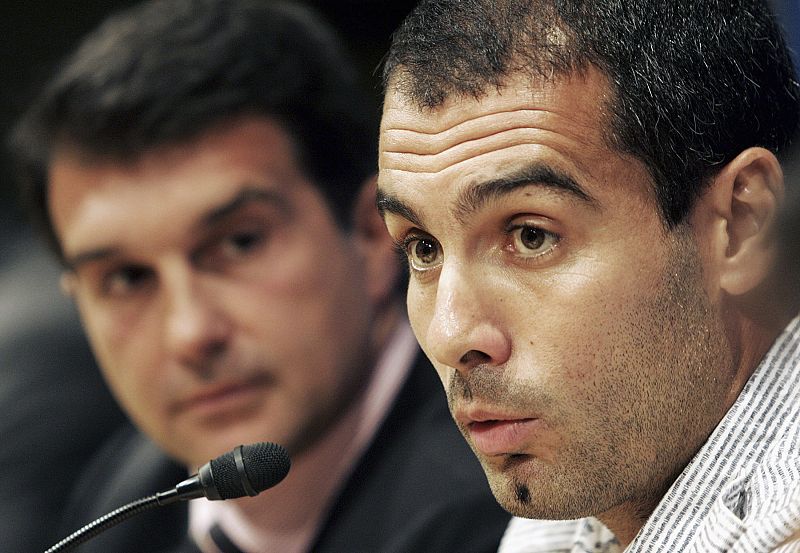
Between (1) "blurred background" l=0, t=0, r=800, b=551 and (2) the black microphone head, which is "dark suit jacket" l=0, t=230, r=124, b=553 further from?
(2) the black microphone head

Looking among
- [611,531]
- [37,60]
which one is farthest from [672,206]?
[37,60]

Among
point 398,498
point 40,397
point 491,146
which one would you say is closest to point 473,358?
point 491,146

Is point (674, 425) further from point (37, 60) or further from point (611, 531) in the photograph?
point (37, 60)

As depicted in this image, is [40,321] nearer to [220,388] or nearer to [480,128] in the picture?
[220,388]

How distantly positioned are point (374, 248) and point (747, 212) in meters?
1.46

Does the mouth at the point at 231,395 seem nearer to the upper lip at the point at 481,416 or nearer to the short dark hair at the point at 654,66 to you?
the upper lip at the point at 481,416

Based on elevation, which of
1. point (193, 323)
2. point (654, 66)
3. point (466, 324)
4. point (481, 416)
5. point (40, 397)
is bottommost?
point (40, 397)

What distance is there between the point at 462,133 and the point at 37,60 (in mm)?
2388

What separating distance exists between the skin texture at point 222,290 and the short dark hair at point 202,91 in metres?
0.05

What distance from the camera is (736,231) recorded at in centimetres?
158

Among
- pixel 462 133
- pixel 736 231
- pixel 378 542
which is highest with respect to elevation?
pixel 462 133

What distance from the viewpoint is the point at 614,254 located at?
5.06 feet

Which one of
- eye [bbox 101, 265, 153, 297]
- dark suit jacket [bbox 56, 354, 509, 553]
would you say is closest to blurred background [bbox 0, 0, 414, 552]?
dark suit jacket [bbox 56, 354, 509, 553]

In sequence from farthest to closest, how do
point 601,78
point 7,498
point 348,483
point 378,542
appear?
point 7,498 → point 348,483 → point 378,542 → point 601,78
